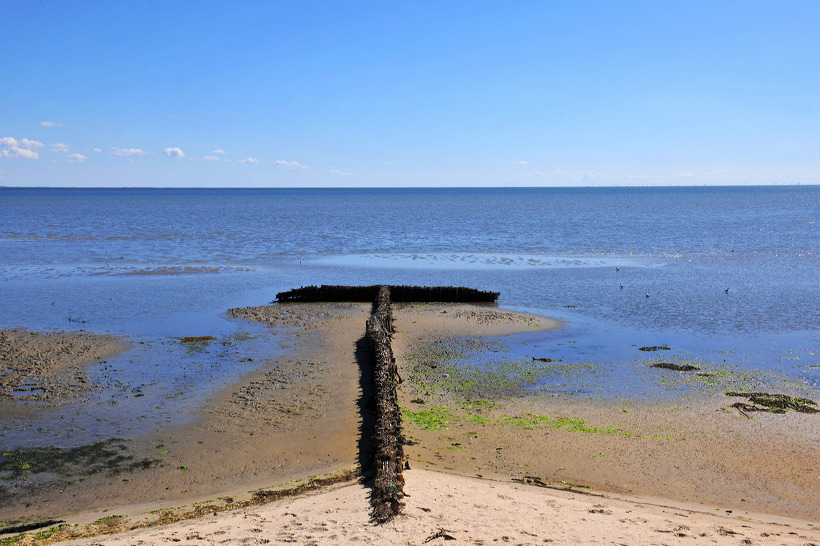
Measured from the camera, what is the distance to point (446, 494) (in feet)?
32.6

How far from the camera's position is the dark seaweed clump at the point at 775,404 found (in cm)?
1504

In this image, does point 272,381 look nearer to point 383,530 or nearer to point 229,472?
point 229,472

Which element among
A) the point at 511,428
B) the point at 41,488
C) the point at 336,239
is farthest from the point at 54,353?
the point at 336,239

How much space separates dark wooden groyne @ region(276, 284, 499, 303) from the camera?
100 feet

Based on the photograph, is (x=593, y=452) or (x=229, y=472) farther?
(x=593, y=452)

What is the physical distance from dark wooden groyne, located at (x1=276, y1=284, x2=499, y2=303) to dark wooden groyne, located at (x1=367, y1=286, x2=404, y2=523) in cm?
951

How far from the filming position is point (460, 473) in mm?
11547

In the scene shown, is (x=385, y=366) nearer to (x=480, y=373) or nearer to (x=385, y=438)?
(x=480, y=373)

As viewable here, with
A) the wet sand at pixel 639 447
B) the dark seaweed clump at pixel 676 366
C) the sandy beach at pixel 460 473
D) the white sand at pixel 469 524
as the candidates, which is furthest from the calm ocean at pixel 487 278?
→ the white sand at pixel 469 524

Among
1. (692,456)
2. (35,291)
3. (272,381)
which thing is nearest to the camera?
(692,456)

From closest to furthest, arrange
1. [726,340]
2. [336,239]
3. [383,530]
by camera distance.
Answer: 1. [383,530]
2. [726,340]
3. [336,239]

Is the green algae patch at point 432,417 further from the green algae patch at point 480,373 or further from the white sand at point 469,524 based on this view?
the white sand at point 469,524

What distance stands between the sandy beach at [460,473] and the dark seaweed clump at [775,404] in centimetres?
40

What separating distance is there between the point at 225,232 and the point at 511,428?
6146 cm
